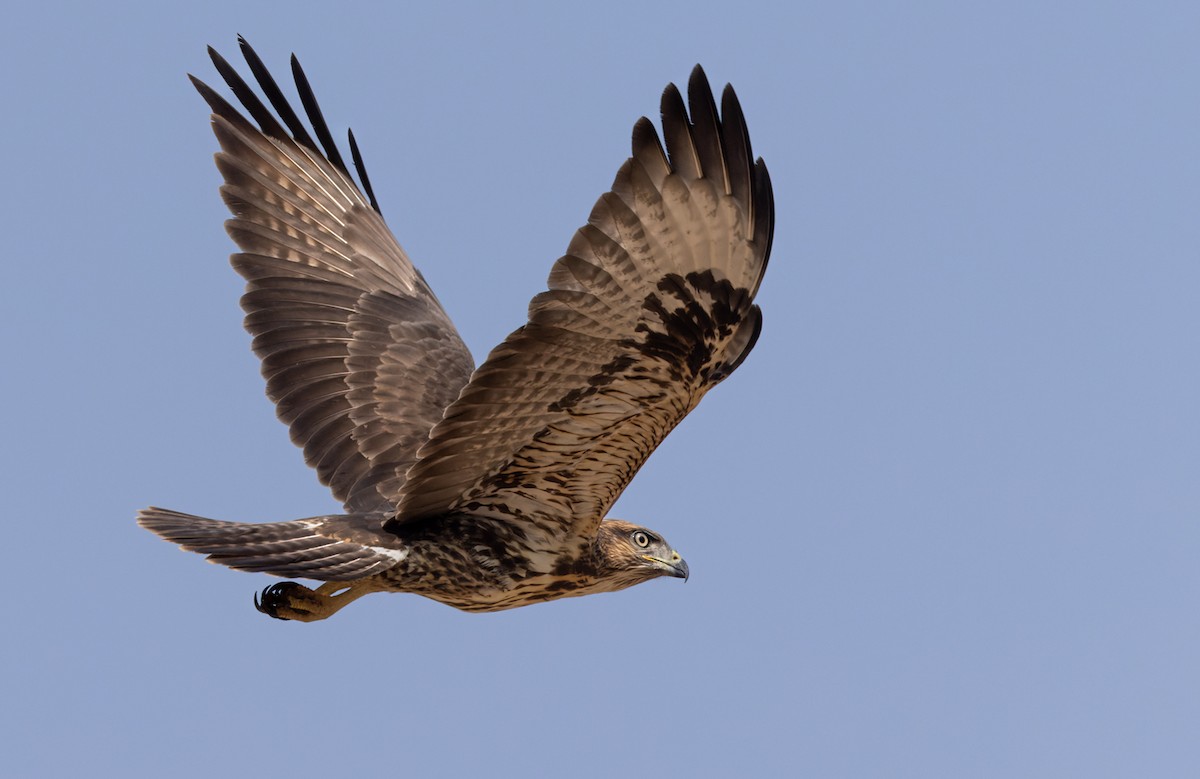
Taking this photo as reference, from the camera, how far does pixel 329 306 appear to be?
9875 mm

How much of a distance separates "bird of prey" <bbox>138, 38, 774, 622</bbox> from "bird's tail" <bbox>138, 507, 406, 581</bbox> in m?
0.01

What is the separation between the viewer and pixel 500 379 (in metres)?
6.99

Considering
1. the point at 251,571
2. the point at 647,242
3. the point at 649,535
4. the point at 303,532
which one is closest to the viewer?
Result: the point at 647,242

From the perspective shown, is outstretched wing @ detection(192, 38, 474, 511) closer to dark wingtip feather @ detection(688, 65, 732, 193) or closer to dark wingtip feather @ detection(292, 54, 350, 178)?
dark wingtip feather @ detection(292, 54, 350, 178)

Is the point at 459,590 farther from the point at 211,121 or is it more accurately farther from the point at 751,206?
the point at 211,121

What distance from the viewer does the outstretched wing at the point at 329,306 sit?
9.24m

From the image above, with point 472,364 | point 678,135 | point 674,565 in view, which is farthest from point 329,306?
point 678,135

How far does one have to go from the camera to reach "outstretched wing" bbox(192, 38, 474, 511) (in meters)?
9.24

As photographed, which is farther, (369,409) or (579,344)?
(369,409)

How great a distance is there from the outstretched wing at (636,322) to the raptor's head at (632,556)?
0.75 m

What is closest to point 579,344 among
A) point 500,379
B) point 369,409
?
point 500,379

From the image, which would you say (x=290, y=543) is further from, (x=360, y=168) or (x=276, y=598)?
(x=360, y=168)

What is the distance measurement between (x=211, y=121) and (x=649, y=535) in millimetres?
3911

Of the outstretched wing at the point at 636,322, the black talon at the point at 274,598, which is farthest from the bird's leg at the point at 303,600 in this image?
the outstretched wing at the point at 636,322
